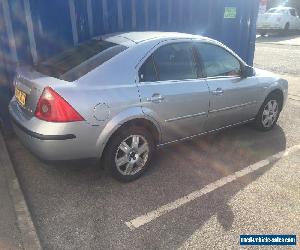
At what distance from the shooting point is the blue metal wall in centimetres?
470

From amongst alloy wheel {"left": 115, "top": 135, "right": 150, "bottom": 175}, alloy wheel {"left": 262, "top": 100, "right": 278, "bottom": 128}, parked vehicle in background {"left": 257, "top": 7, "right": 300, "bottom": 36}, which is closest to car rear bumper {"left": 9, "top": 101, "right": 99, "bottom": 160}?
alloy wheel {"left": 115, "top": 135, "right": 150, "bottom": 175}

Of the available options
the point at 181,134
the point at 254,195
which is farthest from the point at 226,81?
the point at 254,195

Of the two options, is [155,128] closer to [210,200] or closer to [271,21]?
[210,200]

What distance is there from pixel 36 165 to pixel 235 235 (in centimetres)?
260

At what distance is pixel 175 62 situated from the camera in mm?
3975

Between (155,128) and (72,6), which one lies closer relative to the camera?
(155,128)

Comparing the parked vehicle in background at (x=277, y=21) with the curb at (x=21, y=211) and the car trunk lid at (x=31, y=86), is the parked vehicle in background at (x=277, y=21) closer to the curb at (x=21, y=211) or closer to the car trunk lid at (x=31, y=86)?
the car trunk lid at (x=31, y=86)

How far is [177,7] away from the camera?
20.0ft

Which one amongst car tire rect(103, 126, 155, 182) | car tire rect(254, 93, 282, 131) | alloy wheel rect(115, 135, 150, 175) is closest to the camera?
car tire rect(103, 126, 155, 182)

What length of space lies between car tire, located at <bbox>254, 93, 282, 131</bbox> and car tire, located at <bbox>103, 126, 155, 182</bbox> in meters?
2.27

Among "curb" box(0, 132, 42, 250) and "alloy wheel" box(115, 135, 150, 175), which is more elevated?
"alloy wheel" box(115, 135, 150, 175)

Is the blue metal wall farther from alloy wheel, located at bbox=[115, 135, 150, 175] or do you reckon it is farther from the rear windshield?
alloy wheel, located at bbox=[115, 135, 150, 175]

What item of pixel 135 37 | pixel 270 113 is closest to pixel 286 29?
pixel 270 113

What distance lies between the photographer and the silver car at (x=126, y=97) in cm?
319
